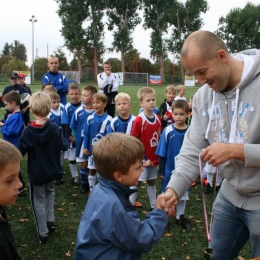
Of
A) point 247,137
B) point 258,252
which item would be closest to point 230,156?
point 247,137

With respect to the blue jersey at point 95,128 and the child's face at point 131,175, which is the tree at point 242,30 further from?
the child's face at point 131,175

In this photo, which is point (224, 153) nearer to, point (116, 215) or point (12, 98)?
point (116, 215)

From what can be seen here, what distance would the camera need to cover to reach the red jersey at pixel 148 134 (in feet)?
17.5

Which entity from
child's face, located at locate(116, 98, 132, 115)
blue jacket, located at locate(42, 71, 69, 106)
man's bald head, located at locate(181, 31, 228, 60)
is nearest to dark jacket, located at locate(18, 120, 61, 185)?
child's face, located at locate(116, 98, 132, 115)

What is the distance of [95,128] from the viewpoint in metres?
5.96

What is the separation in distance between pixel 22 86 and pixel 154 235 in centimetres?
903

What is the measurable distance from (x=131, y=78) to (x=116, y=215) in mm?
48107

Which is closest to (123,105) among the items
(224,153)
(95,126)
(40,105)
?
(95,126)

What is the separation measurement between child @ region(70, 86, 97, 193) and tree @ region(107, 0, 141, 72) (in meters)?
52.1

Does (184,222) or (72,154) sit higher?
(72,154)

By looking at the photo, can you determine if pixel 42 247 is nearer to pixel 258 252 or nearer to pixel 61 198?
pixel 61 198

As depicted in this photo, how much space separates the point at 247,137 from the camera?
2.38 meters

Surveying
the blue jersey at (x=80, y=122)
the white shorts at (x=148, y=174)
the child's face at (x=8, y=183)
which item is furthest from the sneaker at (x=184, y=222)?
the child's face at (x=8, y=183)

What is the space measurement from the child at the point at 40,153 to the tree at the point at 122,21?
54.2m
